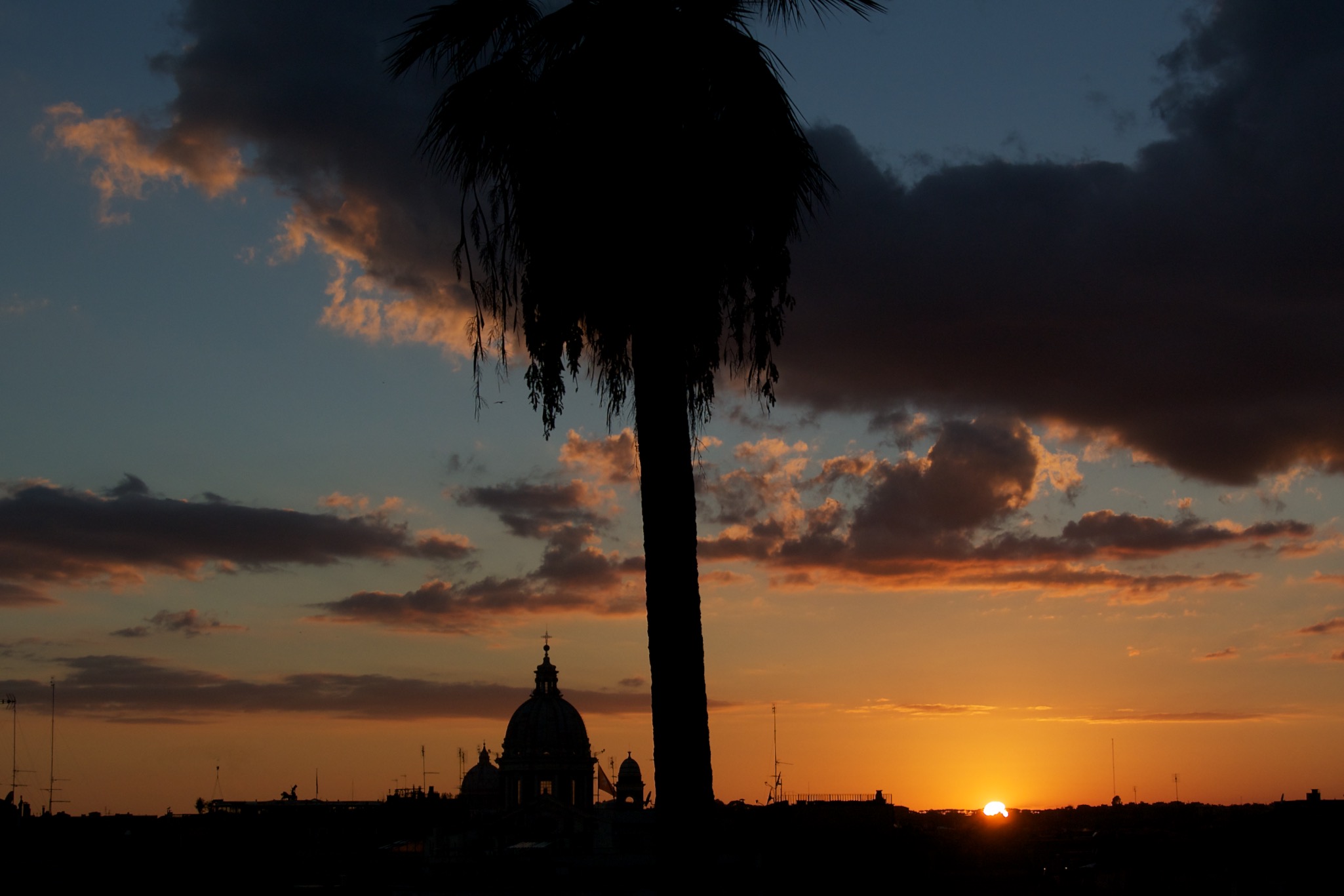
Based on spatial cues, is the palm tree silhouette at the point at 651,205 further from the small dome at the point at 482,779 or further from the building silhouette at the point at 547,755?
the small dome at the point at 482,779

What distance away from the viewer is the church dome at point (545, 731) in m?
141

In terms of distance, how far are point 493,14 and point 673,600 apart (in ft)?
17.0

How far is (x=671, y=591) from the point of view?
11.1m

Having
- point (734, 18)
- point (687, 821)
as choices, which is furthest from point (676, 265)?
point (687, 821)

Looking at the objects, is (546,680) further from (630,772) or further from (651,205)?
(651,205)

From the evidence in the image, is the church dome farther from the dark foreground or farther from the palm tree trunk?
the palm tree trunk

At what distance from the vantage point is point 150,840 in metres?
88.3

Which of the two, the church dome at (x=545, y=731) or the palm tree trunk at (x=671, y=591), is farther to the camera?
the church dome at (x=545, y=731)

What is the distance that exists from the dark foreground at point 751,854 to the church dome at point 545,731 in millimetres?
24153

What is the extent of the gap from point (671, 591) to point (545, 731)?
13430cm

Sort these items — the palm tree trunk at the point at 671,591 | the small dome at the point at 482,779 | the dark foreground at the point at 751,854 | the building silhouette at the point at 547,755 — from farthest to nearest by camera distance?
the small dome at the point at 482,779 < the building silhouette at the point at 547,755 < the dark foreground at the point at 751,854 < the palm tree trunk at the point at 671,591

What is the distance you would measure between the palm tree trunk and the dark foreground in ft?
33.4

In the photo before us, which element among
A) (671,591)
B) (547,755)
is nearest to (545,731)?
(547,755)

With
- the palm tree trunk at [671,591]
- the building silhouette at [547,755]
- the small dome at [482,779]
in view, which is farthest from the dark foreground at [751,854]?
the small dome at [482,779]
